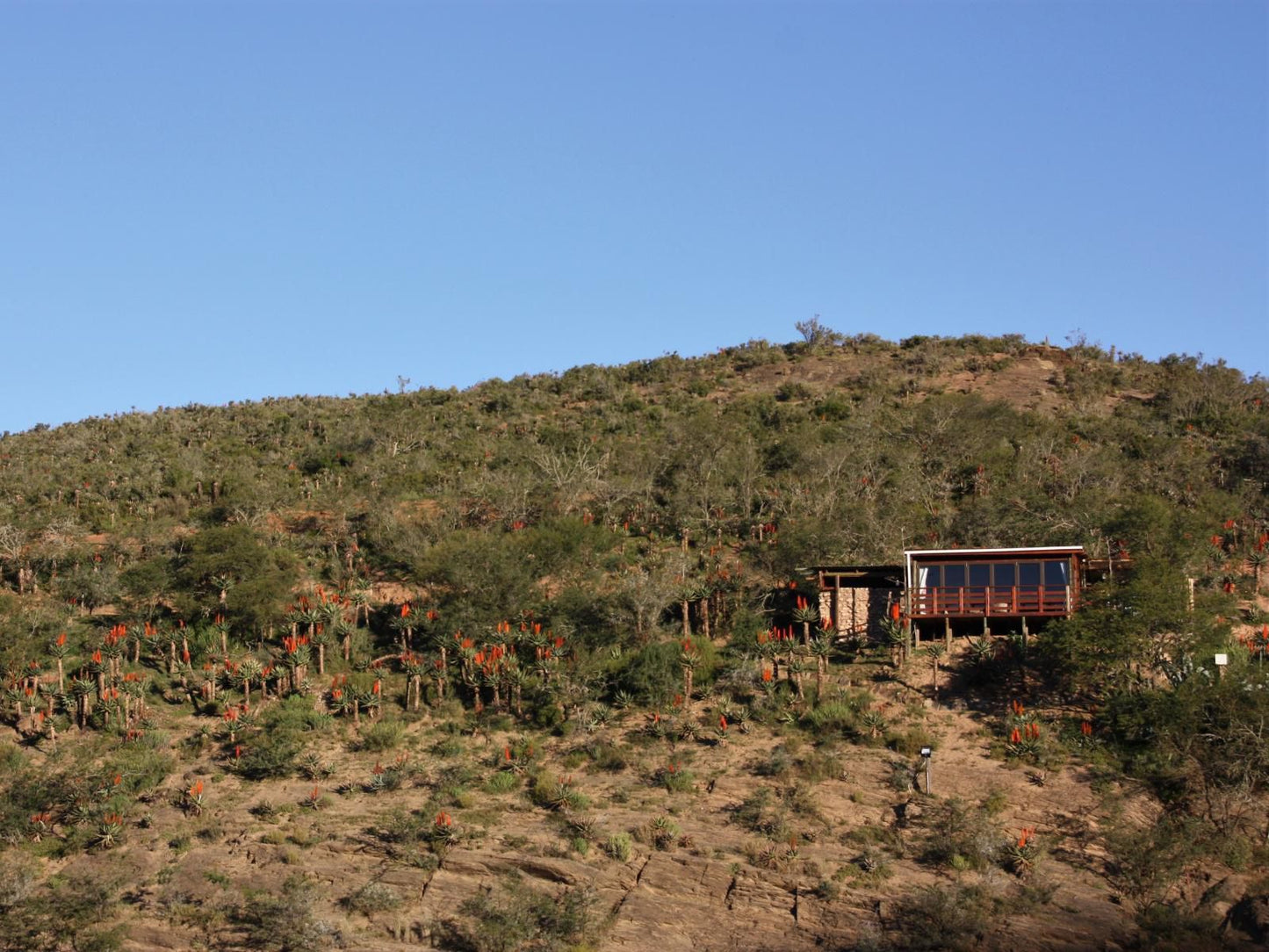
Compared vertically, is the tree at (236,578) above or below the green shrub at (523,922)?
above

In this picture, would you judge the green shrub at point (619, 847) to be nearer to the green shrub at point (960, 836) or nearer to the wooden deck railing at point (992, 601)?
the green shrub at point (960, 836)

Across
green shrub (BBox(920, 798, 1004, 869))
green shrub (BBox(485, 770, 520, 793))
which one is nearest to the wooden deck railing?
green shrub (BBox(920, 798, 1004, 869))

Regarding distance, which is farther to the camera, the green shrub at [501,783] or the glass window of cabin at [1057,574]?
the glass window of cabin at [1057,574]

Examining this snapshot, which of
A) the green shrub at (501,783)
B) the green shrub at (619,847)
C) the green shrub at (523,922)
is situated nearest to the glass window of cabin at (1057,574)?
the green shrub at (619,847)

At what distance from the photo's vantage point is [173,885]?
31.0m

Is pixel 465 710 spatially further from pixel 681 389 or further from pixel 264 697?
pixel 681 389

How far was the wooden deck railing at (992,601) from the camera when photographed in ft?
133

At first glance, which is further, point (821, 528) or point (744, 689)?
point (821, 528)

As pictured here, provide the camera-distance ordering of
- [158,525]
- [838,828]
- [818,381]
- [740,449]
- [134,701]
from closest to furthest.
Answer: [838,828]
[134,701]
[158,525]
[740,449]
[818,381]

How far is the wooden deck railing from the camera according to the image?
40.5m

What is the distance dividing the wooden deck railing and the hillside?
137 centimetres

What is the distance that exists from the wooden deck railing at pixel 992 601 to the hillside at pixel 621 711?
137cm

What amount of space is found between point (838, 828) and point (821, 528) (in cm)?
1645

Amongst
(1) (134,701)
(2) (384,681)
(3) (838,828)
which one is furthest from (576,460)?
(3) (838,828)
